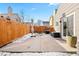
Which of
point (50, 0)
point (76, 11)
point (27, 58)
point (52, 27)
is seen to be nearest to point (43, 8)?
point (76, 11)

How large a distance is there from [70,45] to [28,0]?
160 inches

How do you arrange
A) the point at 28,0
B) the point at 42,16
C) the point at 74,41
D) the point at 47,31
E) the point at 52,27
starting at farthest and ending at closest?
the point at 47,31 < the point at 52,27 < the point at 42,16 < the point at 74,41 < the point at 28,0

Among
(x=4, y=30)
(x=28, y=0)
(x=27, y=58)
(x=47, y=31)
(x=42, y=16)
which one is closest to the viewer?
(x=27, y=58)

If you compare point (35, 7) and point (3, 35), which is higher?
point (35, 7)

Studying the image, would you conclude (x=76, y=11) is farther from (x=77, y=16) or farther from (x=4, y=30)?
(x=4, y=30)

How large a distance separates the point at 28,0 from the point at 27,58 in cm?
219

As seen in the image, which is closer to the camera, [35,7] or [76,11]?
[76,11]

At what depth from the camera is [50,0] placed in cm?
725

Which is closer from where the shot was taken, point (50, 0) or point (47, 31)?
point (50, 0)

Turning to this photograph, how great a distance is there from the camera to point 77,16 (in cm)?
1026

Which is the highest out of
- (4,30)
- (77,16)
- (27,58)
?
(77,16)

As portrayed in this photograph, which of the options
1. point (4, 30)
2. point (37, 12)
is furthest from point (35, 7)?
point (4, 30)

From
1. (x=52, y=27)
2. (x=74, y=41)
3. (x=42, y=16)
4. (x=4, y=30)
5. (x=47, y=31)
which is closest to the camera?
(x=74, y=41)

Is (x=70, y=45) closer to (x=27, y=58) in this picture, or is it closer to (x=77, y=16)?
(x=77, y=16)
